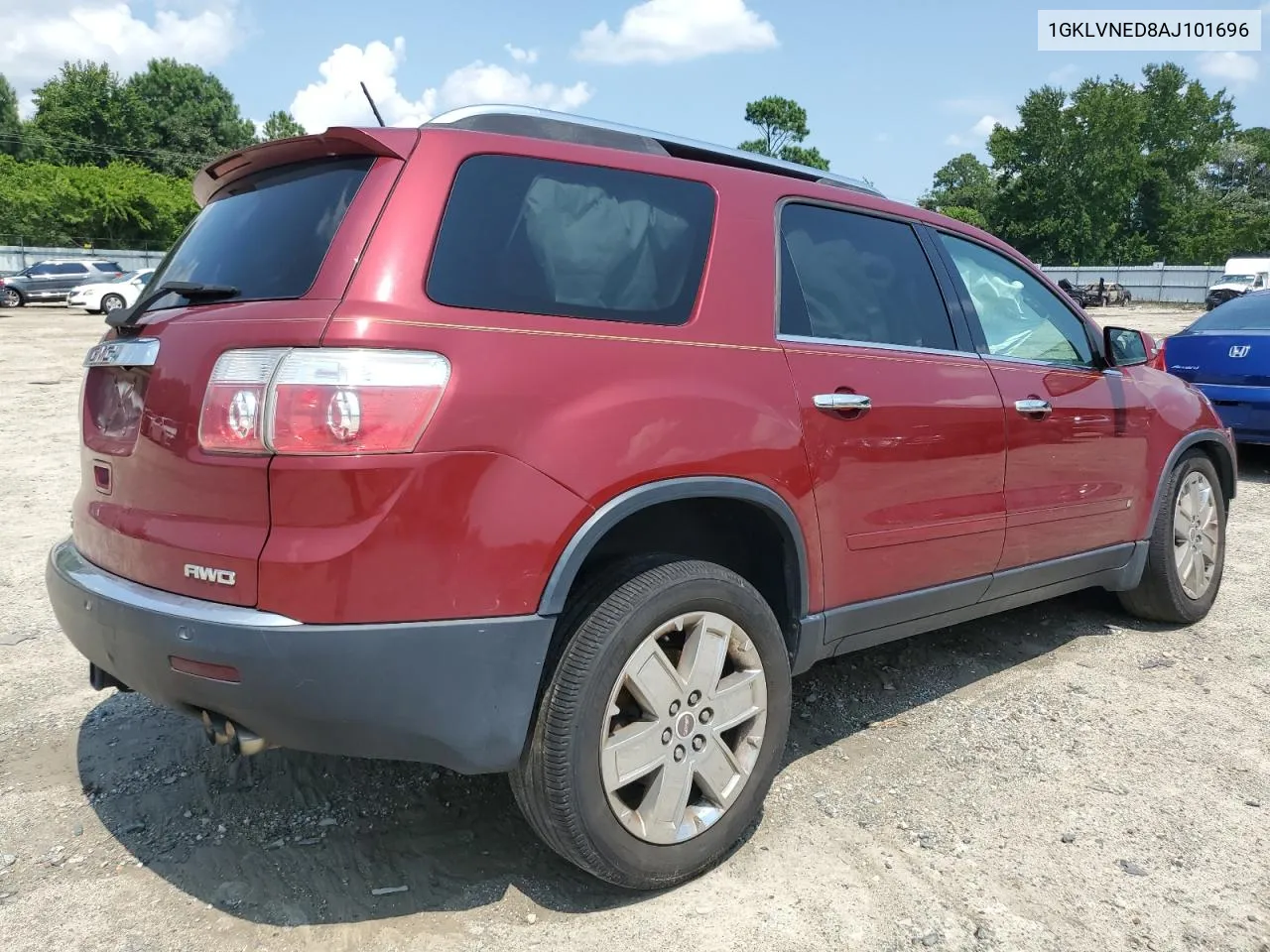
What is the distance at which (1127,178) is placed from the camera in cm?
7000

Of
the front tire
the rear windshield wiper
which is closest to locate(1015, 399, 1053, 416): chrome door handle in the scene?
the front tire

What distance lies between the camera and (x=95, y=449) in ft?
8.36

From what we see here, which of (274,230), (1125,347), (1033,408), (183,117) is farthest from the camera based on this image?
(183,117)

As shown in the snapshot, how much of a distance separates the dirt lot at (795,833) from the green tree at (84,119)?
73.5 meters

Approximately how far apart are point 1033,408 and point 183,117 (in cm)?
8008

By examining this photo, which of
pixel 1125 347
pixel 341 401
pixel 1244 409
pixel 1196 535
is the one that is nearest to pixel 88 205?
pixel 1244 409

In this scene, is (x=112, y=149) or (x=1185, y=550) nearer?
A: (x=1185, y=550)

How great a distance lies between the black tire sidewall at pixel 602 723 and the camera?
2258mm

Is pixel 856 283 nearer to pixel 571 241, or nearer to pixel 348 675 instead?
pixel 571 241

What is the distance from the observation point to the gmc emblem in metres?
2.08

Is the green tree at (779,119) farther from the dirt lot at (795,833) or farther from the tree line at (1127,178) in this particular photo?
the dirt lot at (795,833)

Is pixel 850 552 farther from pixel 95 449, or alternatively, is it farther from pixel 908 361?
pixel 95 449

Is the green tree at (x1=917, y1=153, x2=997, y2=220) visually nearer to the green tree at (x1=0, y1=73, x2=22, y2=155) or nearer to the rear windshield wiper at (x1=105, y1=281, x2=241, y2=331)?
the green tree at (x1=0, y1=73, x2=22, y2=155)

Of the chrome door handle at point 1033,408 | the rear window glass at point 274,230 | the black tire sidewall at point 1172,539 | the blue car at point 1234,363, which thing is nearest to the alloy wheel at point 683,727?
the rear window glass at point 274,230
